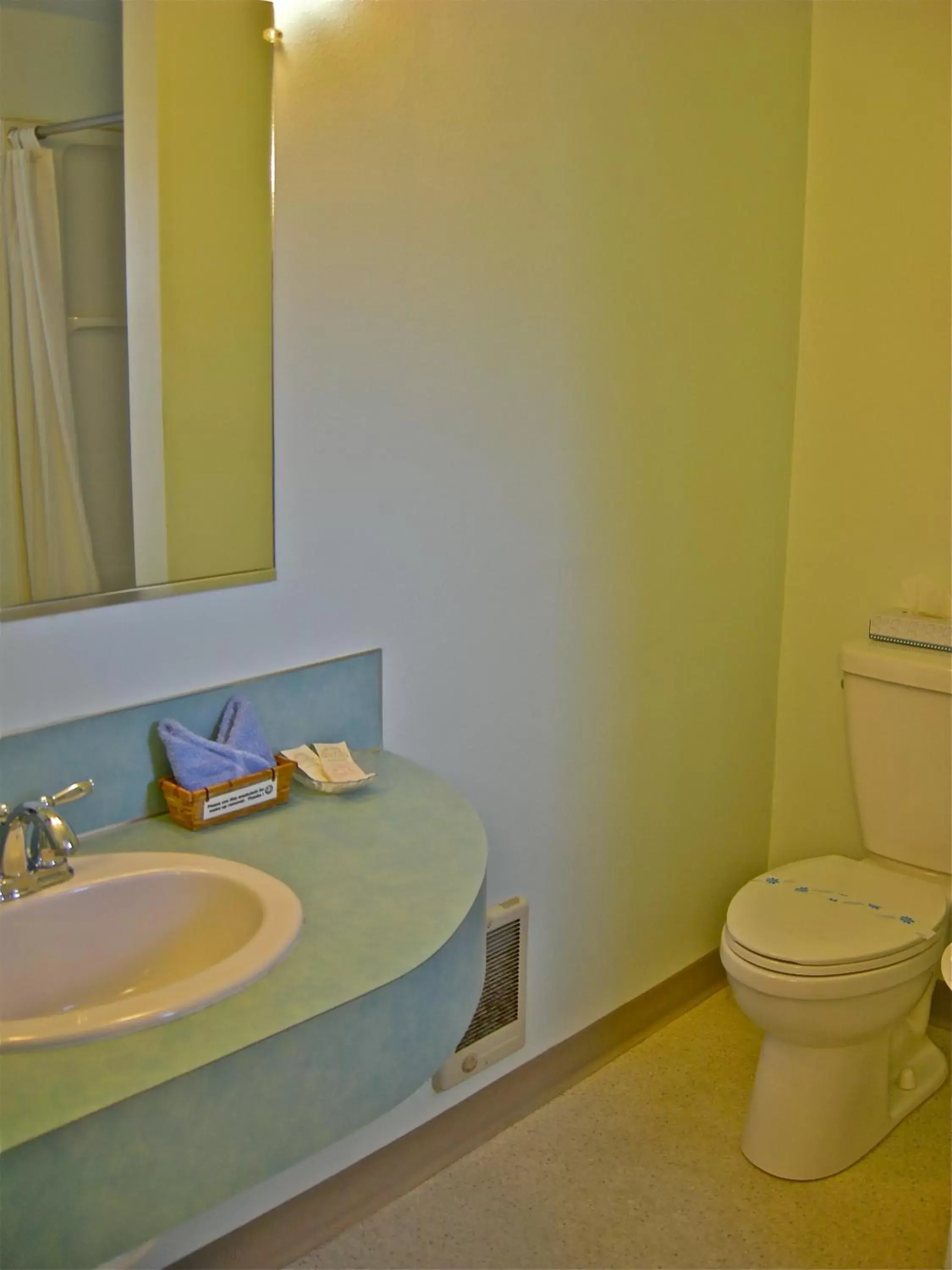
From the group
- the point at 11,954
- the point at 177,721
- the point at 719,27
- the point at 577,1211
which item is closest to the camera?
the point at 11,954

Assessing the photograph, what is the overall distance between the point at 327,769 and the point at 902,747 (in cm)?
123

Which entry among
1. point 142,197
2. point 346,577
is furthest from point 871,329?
point 142,197

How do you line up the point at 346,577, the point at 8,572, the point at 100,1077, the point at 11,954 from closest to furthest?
the point at 100,1077, the point at 11,954, the point at 8,572, the point at 346,577

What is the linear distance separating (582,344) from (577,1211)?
1.48 metres

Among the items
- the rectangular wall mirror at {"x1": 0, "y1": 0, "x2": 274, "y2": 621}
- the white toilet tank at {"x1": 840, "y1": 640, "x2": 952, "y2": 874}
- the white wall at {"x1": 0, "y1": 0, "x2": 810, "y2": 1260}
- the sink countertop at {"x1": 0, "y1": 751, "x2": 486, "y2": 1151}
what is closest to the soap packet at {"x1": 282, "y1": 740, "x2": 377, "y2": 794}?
the sink countertop at {"x1": 0, "y1": 751, "x2": 486, "y2": 1151}

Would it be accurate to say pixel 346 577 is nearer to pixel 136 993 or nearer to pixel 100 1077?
pixel 136 993

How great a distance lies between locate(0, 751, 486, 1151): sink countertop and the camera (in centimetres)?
103

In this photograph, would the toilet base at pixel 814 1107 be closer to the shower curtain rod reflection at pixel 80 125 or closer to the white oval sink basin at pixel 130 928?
the white oval sink basin at pixel 130 928

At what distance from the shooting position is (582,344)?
2078 mm

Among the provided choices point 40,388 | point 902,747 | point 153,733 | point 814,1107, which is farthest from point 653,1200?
point 40,388

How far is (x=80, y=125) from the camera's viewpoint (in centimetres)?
144

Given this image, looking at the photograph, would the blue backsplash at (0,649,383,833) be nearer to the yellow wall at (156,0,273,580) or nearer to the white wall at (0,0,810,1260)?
the white wall at (0,0,810,1260)

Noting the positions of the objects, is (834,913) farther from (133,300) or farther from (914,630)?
(133,300)

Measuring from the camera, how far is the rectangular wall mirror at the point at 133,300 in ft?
4.59
